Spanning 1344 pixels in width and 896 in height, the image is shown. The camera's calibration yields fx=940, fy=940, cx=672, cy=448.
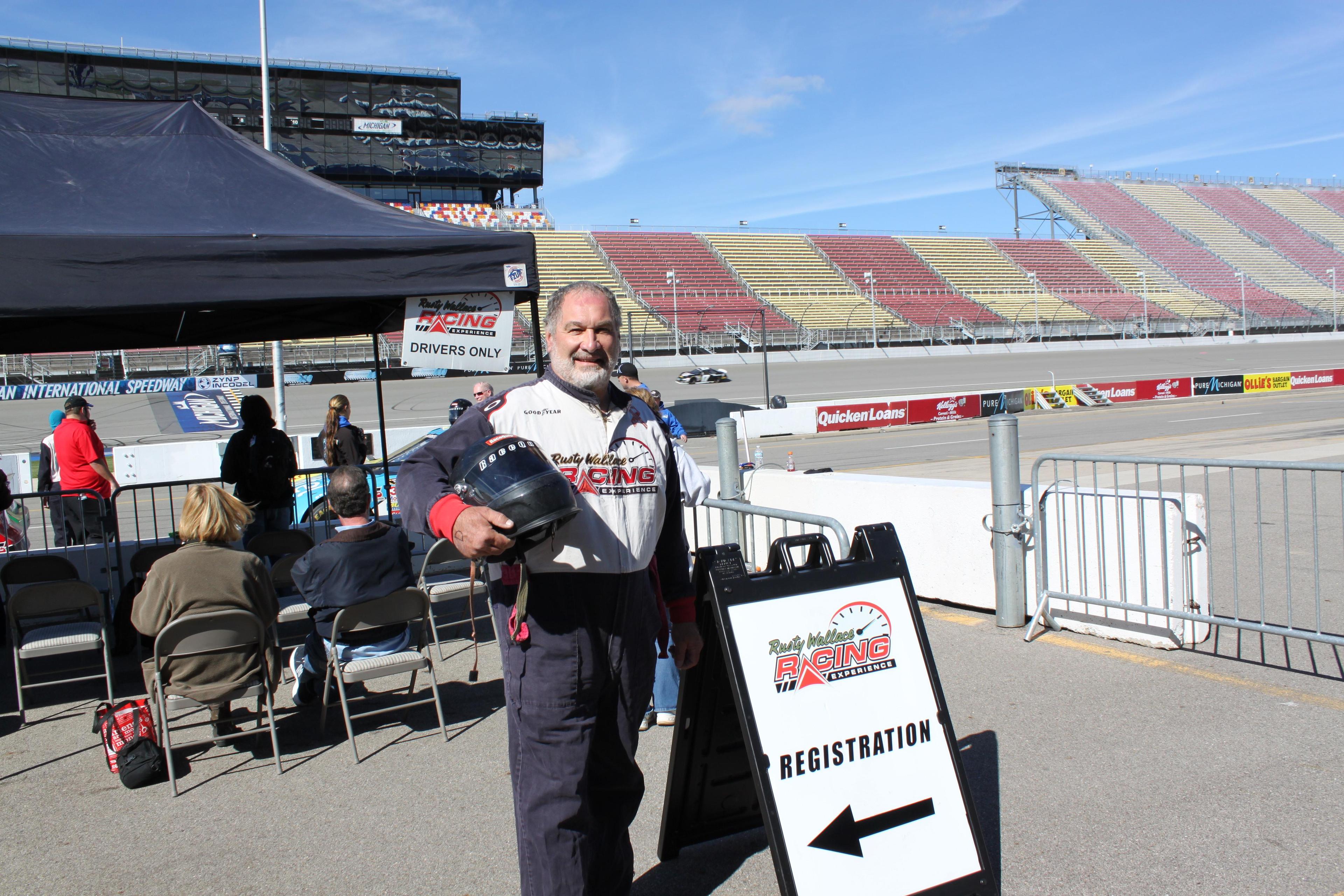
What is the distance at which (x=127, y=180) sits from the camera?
5.60 m

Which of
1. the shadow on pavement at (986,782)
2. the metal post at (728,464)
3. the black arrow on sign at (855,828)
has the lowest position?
the shadow on pavement at (986,782)

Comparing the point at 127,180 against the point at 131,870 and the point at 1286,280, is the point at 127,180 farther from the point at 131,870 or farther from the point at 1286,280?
the point at 1286,280

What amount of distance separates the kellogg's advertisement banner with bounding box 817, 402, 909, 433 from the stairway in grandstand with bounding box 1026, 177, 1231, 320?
159ft

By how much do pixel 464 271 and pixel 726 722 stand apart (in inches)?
133

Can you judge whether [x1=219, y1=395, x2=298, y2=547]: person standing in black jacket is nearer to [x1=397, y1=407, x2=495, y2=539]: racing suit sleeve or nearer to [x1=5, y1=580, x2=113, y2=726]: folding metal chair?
[x1=5, y1=580, x2=113, y2=726]: folding metal chair

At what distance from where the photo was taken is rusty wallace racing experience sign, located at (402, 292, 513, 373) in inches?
212

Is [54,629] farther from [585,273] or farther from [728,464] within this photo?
[585,273]

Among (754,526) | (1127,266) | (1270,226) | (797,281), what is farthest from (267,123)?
(1270,226)

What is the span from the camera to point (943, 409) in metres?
27.8

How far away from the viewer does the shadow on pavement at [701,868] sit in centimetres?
314

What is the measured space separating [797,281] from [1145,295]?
80.9ft

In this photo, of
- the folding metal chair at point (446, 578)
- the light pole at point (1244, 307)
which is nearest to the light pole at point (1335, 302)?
the light pole at point (1244, 307)

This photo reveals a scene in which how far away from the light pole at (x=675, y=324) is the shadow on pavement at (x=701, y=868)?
46.7 meters

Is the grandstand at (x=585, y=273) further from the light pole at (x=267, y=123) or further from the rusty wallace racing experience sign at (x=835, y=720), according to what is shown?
the rusty wallace racing experience sign at (x=835, y=720)
